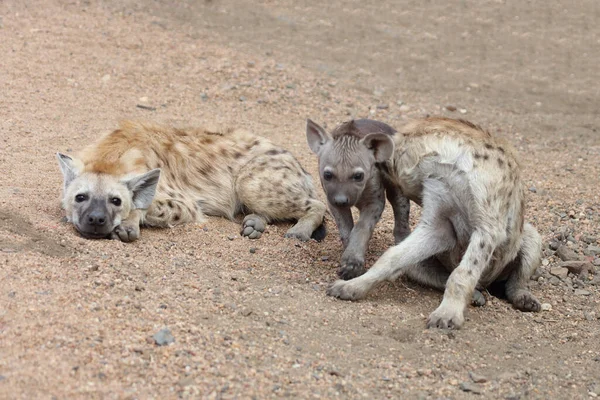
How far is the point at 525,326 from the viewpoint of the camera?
11.7 feet

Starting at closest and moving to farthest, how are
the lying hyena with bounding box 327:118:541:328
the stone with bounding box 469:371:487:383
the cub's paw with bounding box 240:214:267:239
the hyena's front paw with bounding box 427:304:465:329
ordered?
the stone with bounding box 469:371:487:383 < the hyena's front paw with bounding box 427:304:465:329 < the lying hyena with bounding box 327:118:541:328 < the cub's paw with bounding box 240:214:267:239

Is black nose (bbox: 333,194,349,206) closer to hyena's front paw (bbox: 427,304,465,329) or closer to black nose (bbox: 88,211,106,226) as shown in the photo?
hyena's front paw (bbox: 427,304,465,329)

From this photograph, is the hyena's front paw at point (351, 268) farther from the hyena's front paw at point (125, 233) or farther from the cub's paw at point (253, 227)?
the hyena's front paw at point (125, 233)

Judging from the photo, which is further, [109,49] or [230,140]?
[109,49]

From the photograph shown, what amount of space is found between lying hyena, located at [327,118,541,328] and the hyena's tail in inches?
34.4

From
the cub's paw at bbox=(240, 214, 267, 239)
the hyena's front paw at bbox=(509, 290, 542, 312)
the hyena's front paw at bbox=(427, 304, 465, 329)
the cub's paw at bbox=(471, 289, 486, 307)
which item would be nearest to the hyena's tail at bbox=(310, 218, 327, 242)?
the cub's paw at bbox=(240, 214, 267, 239)

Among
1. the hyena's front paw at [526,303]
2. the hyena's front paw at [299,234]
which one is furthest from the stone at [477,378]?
the hyena's front paw at [299,234]

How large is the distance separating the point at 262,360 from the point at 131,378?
0.48 metres

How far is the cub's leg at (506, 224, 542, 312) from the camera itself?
3.89 metres

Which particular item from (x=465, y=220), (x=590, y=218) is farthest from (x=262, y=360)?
(x=590, y=218)

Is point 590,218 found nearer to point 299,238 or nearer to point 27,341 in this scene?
point 299,238

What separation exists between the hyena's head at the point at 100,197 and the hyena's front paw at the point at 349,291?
118cm

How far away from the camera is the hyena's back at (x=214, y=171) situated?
4500 mm

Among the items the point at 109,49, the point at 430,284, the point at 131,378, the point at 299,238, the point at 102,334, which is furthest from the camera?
the point at 109,49
